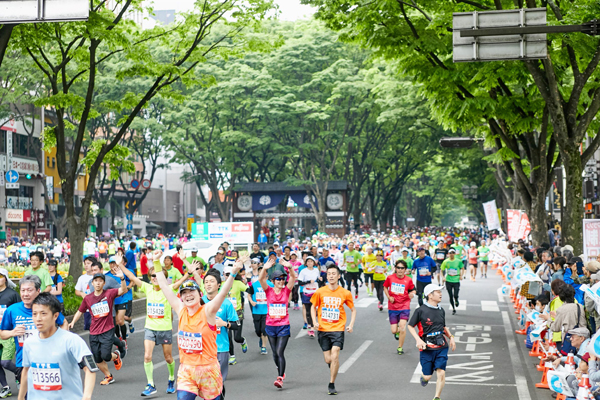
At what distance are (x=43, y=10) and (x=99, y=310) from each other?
3.97 meters

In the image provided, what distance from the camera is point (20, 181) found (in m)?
46.8

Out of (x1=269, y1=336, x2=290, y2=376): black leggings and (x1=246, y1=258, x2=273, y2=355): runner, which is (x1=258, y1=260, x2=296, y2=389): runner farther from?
(x1=246, y1=258, x2=273, y2=355): runner

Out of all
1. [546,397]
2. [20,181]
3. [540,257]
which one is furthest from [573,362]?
[20,181]

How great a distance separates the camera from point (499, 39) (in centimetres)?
1011

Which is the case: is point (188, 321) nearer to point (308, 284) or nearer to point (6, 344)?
point (6, 344)

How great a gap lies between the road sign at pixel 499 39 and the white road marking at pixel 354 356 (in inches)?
194

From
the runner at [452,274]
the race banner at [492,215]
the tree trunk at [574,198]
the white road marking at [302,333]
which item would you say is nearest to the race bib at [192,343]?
the white road marking at [302,333]

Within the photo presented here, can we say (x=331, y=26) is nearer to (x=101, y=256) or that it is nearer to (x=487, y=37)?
(x=487, y=37)

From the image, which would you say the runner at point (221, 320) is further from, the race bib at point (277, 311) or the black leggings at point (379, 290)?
the black leggings at point (379, 290)

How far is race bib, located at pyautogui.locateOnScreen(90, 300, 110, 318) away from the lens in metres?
9.84

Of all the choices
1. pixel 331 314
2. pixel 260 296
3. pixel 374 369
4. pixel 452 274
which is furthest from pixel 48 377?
pixel 452 274

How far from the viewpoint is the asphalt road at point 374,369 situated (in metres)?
9.59

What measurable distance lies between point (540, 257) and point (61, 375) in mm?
11464

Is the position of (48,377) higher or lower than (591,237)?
lower
